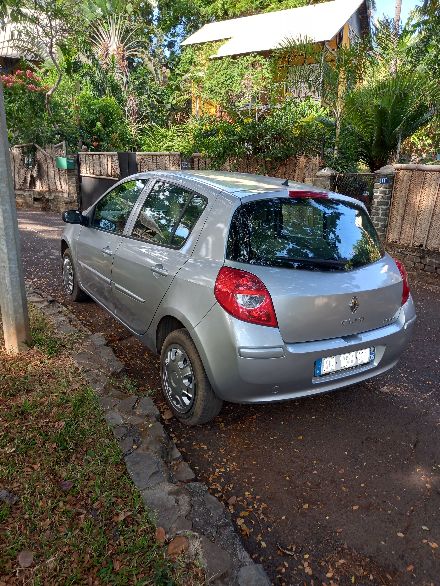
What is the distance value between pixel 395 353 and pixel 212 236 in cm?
165

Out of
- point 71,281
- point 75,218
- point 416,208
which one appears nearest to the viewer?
point 75,218

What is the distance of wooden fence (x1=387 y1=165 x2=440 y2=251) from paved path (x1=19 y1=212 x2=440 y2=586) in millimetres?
3805

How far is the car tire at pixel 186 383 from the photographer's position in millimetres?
3018

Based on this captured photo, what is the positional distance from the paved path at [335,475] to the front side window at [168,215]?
1.29 metres

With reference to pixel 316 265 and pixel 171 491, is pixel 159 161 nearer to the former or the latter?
pixel 316 265

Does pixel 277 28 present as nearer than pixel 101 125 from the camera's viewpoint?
No

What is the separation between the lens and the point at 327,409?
3.59 meters

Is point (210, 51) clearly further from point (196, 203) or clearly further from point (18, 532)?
point (18, 532)

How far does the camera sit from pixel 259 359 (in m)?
2.68

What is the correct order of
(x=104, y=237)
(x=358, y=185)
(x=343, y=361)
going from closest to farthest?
(x=343, y=361)
(x=104, y=237)
(x=358, y=185)

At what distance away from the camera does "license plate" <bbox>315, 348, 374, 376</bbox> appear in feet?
9.40

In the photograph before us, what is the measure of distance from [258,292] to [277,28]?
72.7 ft

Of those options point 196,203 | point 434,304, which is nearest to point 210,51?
point 434,304

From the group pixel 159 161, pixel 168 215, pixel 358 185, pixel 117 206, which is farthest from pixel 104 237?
pixel 159 161
